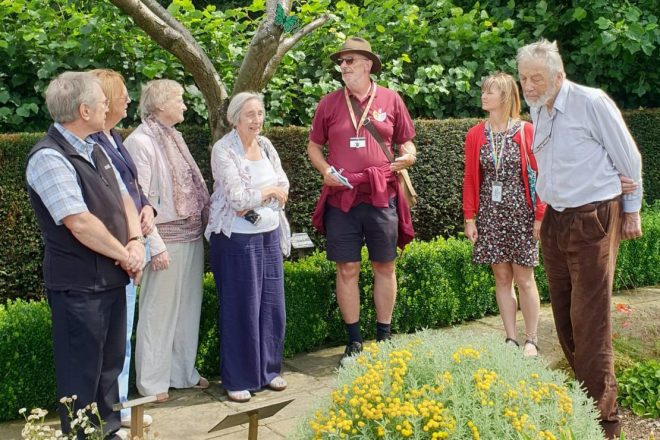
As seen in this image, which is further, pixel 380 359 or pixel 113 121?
pixel 113 121

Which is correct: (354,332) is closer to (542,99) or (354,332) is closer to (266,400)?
(266,400)

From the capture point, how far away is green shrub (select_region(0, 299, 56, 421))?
464 cm

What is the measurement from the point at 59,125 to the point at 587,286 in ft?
9.43

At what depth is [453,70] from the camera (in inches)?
328

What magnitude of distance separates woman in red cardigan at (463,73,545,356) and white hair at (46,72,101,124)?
114 inches

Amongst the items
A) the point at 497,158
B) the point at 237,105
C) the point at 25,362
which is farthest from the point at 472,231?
the point at 25,362

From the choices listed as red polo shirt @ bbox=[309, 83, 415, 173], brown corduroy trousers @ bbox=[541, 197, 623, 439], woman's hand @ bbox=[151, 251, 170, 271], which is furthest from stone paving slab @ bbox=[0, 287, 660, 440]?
red polo shirt @ bbox=[309, 83, 415, 173]

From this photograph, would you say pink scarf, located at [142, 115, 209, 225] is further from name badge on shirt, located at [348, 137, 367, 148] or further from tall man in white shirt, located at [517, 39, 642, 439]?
tall man in white shirt, located at [517, 39, 642, 439]

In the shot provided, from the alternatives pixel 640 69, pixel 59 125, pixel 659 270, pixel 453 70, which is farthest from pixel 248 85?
pixel 640 69

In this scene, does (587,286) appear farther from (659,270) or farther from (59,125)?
(659,270)

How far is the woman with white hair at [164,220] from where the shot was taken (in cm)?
488

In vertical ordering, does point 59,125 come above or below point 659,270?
above

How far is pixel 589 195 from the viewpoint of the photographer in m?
4.18

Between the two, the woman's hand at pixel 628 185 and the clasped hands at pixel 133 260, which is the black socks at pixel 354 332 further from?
the woman's hand at pixel 628 185
